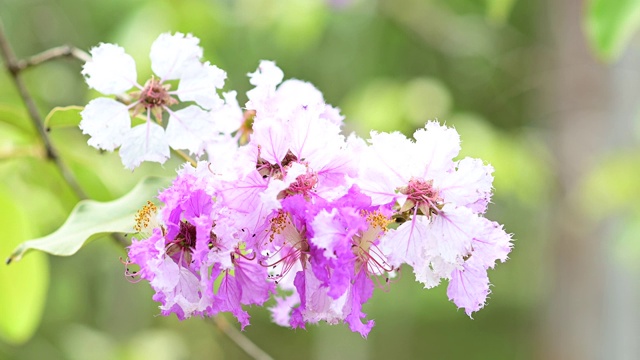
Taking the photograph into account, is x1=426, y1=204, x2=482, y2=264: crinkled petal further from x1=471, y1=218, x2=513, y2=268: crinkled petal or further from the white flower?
the white flower

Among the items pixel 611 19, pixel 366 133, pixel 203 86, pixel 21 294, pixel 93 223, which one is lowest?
pixel 21 294

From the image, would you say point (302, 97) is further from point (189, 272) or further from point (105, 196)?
point (105, 196)

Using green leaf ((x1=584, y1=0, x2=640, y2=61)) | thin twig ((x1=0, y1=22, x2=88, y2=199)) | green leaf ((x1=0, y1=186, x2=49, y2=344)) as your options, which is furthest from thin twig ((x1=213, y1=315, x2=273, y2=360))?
green leaf ((x1=584, y1=0, x2=640, y2=61))

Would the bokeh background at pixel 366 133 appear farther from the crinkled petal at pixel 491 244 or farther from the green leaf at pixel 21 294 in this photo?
the crinkled petal at pixel 491 244

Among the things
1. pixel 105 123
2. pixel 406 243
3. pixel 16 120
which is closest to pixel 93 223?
pixel 105 123

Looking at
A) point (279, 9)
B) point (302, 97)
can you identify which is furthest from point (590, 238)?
point (302, 97)

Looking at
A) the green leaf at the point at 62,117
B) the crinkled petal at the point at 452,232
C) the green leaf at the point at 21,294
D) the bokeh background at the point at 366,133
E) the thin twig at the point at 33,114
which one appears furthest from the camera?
the bokeh background at the point at 366,133

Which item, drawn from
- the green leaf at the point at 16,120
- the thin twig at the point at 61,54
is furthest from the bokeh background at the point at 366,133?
the thin twig at the point at 61,54

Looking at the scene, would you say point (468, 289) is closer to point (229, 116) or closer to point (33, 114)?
point (229, 116)
